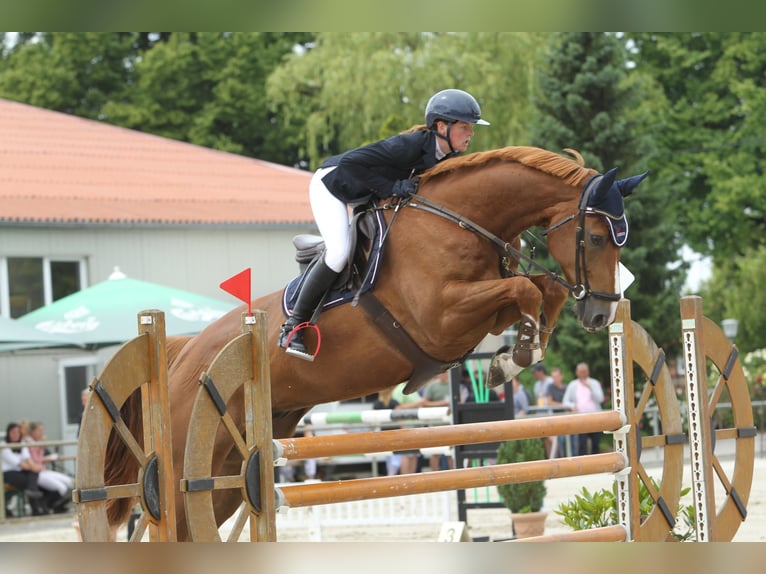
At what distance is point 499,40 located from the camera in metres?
21.5

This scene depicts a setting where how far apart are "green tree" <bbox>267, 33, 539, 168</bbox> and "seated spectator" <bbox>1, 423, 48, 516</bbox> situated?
1111cm

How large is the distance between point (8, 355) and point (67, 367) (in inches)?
29.0

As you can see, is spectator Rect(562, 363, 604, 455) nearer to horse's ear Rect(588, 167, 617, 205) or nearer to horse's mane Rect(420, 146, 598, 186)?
horse's mane Rect(420, 146, 598, 186)

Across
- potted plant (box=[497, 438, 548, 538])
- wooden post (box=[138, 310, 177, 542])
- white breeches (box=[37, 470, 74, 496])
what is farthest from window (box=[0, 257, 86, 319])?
wooden post (box=[138, 310, 177, 542])

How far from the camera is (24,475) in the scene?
10734 millimetres

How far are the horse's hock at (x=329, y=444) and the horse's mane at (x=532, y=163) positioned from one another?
0.92m

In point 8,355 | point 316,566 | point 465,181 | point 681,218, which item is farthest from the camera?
point 681,218

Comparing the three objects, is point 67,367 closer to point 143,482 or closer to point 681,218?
point 143,482

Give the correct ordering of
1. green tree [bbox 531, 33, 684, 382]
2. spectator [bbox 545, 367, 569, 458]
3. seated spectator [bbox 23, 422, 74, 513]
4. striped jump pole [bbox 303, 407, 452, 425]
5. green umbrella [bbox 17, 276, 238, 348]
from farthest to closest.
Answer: green tree [bbox 531, 33, 684, 382] → spectator [bbox 545, 367, 569, 458] → seated spectator [bbox 23, 422, 74, 513] → green umbrella [bbox 17, 276, 238, 348] → striped jump pole [bbox 303, 407, 452, 425]

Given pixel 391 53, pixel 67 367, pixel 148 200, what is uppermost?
pixel 391 53

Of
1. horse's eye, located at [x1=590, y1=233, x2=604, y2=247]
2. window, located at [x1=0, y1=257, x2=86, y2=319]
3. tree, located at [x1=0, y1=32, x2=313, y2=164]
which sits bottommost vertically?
horse's eye, located at [x1=590, y1=233, x2=604, y2=247]

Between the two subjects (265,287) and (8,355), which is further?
(265,287)

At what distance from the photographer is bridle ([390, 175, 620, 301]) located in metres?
4.41

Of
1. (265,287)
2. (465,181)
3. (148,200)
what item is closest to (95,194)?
(148,200)
